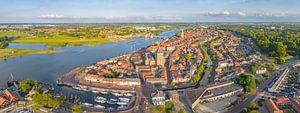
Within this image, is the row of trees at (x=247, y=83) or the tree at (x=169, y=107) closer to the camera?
the tree at (x=169, y=107)

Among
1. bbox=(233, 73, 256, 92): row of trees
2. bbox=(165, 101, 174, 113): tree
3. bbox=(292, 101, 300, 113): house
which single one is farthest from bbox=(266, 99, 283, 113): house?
bbox=(165, 101, 174, 113): tree

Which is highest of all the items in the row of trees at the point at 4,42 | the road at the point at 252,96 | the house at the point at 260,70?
the row of trees at the point at 4,42

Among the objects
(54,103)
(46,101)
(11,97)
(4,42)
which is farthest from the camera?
(4,42)

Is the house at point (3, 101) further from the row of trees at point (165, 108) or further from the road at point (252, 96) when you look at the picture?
the road at point (252, 96)

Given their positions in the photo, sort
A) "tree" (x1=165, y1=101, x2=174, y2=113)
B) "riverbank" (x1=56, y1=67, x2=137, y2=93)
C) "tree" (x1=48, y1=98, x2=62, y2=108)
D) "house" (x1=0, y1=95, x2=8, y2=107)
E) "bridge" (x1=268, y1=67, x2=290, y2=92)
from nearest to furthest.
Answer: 1. "tree" (x1=165, y1=101, x2=174, y2=113)
2. "tree" (x1=48, y1=98, x2=62, y2=108)
3. "house" (x1=0, y1=95, x2=8, y2=107)
4. "bridge" (x1=268, y1=67, x2=290, y2=92)
5. "riverbank" (x1=56, y1=67, x2=137, y2=93)

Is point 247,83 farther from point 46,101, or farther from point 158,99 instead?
point 46,101

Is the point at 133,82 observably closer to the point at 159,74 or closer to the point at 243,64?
the point at 159,74

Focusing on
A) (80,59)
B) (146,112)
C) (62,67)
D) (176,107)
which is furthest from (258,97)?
(80,59)

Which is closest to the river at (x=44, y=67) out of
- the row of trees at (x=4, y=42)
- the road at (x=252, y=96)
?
the road at (x=252, y=96)

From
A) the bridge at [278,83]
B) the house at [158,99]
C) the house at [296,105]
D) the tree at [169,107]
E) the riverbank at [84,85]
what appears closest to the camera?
the house at [296,105]

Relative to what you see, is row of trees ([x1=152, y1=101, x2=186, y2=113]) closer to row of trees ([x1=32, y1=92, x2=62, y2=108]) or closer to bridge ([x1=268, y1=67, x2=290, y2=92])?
row of trees ([x1=32, y1=92, x2=62, y2=108])

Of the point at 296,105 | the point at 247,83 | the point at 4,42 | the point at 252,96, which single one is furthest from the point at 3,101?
the point at 4,42
